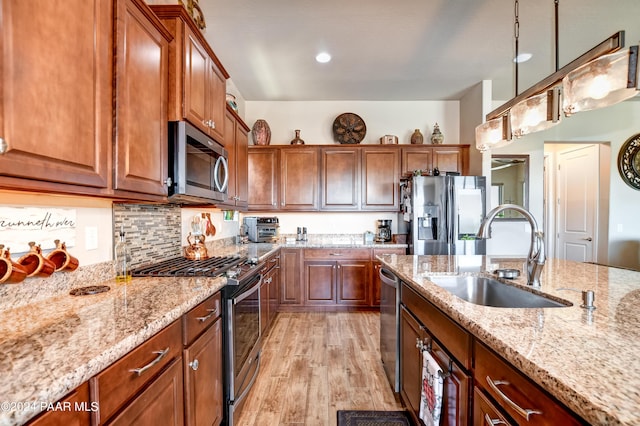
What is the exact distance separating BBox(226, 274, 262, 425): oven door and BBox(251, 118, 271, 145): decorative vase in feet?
7.97

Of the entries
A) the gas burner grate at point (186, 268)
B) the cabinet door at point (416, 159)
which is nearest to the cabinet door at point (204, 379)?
the gas burner grate at point (186, 268)

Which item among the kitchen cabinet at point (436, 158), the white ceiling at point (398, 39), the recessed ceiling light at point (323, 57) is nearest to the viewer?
the white ceiling at point (398, 39)

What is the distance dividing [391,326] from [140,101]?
1.97 meters

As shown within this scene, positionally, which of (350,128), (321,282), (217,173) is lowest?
(321,282)

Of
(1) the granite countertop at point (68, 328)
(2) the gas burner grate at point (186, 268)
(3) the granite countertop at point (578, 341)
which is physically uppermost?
(3) the granite countertop at point (578, 341)

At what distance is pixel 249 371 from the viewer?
196 cm

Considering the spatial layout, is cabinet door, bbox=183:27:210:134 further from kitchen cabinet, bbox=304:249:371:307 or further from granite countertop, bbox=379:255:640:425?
kitchen cabinet, bbox=304:249:371:307

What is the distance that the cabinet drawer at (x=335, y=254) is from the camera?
3676 millimetres

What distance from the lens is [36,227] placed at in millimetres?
1173

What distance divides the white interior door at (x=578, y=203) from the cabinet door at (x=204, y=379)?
5487 mm

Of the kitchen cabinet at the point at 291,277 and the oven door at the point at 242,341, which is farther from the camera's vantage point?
the kitchen cabinet at the point at 291,277

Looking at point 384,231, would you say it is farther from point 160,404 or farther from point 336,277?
point 160,404

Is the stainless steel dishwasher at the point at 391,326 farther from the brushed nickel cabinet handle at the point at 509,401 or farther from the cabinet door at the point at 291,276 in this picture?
the cabinet door at the point at 291,276

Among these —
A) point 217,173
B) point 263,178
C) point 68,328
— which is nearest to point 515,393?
point 68,328
